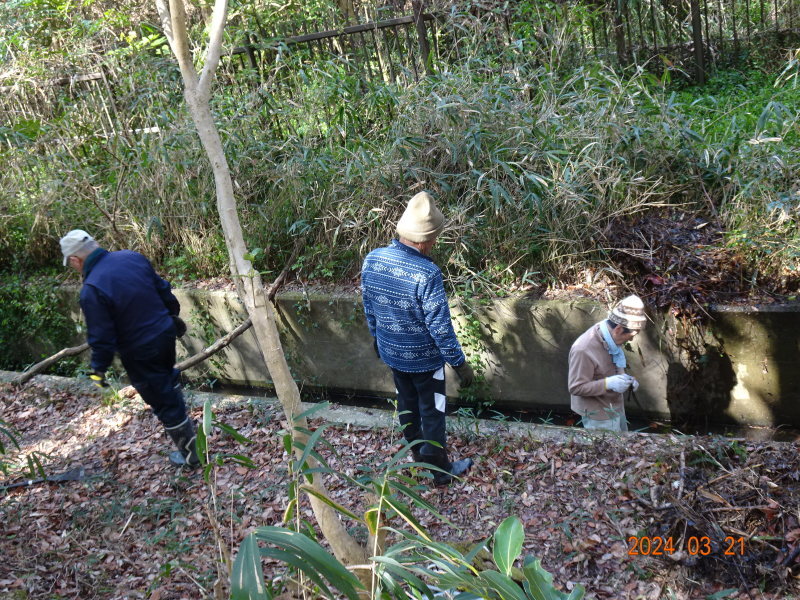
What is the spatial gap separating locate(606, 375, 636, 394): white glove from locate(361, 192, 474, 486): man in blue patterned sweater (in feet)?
3.56

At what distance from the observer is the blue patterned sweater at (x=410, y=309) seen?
3760mm

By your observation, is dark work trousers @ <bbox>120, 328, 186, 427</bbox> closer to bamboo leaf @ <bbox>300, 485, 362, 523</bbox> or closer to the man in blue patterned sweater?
the man in blue patterned sweater

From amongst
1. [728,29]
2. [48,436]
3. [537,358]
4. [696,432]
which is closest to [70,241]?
[48,436]

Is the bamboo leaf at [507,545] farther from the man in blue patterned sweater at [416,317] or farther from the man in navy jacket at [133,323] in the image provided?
the man in navy jacket at [133,323]

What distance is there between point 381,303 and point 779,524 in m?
2.32

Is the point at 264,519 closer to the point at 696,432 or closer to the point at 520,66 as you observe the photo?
the point at 696,432

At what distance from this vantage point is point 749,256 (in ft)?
17.1

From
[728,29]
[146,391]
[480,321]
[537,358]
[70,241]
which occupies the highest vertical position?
[728,29]

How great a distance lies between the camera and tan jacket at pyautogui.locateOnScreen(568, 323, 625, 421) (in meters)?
4.38

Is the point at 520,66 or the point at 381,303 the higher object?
the point at 520,66

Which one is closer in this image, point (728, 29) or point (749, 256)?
point (749, 256)

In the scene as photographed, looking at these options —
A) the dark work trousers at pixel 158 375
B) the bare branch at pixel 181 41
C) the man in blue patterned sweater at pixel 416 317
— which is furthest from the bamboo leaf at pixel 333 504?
the dark work trousers at pixel 158 375

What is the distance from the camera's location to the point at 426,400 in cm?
Result: 405
